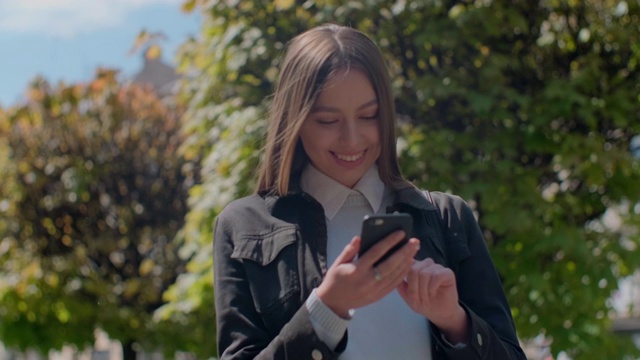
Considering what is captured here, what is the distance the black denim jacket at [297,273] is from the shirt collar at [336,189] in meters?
0.03

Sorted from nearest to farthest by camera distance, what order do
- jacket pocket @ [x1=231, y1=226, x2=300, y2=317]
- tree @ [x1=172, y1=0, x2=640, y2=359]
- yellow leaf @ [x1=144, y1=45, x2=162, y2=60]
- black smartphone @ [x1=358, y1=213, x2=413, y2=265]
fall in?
1. black smartphone @ [x1=358, y1=213, x2=413, y2=265]
2. jacket pocket @ [x1=231, y1=226, x2=300, y2=317]
3. tree @ [x1=172, y1=0, x2=640, y2=359]
4. yellow leaf @ [x1=144, y1=45, x2=162, y2=60]

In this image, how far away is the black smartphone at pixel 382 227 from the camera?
1.41m

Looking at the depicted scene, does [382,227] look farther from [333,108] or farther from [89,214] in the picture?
[89,214]

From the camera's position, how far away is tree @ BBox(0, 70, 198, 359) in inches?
468

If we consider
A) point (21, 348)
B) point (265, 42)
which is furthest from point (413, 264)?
point (21, 348)

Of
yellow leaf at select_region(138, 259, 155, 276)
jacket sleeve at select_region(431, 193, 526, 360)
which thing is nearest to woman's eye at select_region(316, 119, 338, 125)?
jacket sleeve at select_region(431, 193, 526, 360)

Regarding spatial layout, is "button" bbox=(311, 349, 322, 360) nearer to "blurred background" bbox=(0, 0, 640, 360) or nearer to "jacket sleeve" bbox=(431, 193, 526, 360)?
"jacket sleeve" bbox=(431, 193, 526, 360)

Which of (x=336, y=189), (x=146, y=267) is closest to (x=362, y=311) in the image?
(x=336, y=189)

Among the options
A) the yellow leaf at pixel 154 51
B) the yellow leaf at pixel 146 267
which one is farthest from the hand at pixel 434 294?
the yellow leaf at pixel 146 267

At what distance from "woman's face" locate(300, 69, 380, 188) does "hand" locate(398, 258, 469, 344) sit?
277 mm

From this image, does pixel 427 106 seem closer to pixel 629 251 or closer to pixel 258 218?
pixel 629 251

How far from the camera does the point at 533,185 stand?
20.5 ft

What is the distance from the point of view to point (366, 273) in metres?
1.46

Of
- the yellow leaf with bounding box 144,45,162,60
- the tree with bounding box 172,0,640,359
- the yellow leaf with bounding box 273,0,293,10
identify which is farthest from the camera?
the yellow leaf with bounding box 144,45,162,60
